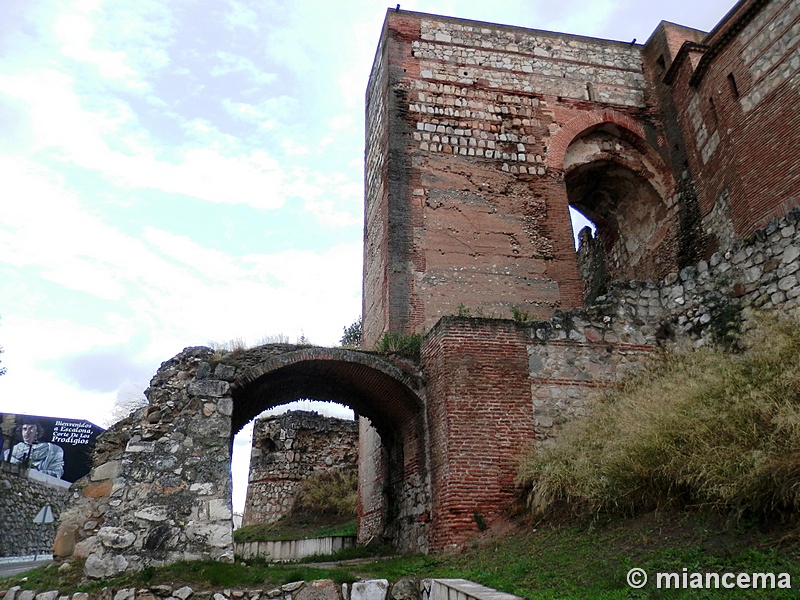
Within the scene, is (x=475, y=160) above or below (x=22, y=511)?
above

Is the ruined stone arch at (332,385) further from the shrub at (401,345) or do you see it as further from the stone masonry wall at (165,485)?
the stone masonry wall at (165,485)

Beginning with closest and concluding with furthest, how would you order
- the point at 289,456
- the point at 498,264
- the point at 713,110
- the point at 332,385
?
the point at 332,385
the point at 498,264
the point at 713,110
the point at 289,456

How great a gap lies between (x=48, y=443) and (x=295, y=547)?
14329 mm

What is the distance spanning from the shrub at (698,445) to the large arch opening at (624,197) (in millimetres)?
7070

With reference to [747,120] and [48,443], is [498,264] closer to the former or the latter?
[747,120]

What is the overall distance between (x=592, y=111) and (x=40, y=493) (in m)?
20.6

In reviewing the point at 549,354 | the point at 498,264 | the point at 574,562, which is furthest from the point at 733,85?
the point at 574,562

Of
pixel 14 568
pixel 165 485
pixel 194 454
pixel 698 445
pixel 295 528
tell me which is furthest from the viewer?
pixel 295 528

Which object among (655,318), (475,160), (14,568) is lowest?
(14,568)

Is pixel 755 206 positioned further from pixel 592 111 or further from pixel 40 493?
pixel 40 493

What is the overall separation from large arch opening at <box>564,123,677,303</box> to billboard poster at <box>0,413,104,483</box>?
17.7 m

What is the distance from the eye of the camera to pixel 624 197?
15.7 meters

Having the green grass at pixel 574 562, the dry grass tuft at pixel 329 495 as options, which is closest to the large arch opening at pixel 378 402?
the green grass at pixel 574 562

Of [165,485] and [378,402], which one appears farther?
[378,402]
